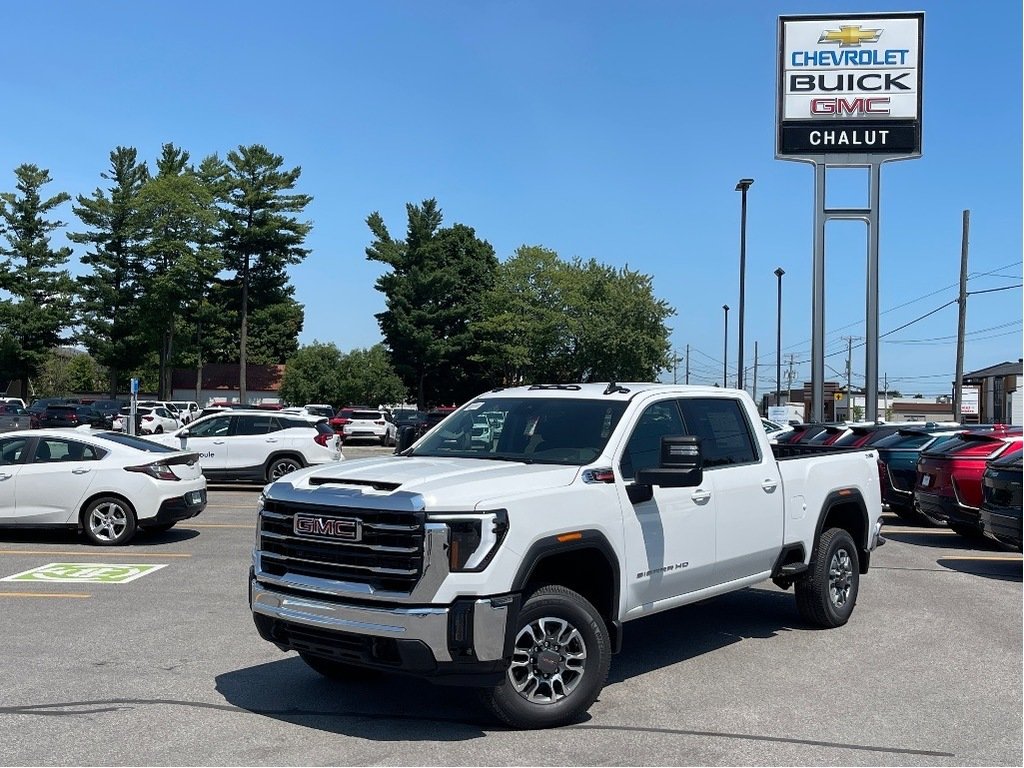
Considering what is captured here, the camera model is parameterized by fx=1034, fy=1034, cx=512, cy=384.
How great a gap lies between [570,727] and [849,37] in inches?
1184

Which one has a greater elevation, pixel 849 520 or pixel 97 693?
pixel 849 520

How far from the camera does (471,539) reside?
5.41m

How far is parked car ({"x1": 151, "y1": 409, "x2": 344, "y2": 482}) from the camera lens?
21.1 meters

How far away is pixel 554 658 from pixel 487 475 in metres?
1.09

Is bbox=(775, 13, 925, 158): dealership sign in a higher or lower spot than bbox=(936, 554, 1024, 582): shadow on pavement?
higher

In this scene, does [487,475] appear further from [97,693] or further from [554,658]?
[97,693]

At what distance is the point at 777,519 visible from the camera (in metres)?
7.76

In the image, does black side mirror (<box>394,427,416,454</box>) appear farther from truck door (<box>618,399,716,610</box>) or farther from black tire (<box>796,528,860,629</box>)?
black tire (<box>796,528,860,629</box>)

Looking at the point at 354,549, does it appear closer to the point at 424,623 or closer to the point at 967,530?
the point at 424,623

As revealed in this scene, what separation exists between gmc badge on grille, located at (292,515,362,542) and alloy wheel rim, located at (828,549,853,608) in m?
4.59

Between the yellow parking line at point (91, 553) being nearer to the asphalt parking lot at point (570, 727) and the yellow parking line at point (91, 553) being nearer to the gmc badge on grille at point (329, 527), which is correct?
the asphalt parking lot at point (570, 727)

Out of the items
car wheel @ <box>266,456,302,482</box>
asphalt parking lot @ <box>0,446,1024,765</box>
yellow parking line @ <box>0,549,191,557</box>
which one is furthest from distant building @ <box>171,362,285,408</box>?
asphalt parking lot @ <box>0,446,1024,765</box>

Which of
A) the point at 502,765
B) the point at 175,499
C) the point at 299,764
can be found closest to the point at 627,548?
the point at 502,765

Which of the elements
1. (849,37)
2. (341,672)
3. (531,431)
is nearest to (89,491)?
(341,672)
